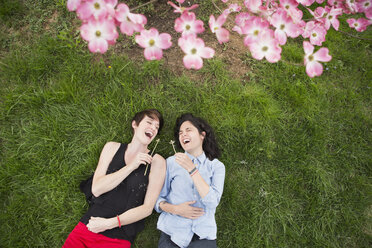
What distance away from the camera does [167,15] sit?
2945 millimetres

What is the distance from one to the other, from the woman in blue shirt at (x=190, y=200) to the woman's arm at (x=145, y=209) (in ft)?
0.46

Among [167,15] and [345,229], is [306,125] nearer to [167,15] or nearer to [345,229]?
[345,229]

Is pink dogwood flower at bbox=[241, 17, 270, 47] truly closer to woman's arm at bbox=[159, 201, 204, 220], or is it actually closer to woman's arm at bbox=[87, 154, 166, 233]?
woman's arm at bbox=[87, 154, 166, 233]

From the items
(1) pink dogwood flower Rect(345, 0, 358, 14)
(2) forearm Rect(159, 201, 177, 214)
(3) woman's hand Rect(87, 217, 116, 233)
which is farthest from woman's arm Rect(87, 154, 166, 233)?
(1) pink dogwood flower Rect(345, 0, 358, 14)

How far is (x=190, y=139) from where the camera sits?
7.25 feet

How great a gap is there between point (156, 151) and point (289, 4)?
1.99 metres

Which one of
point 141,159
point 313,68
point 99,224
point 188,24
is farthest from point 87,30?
point 99,224

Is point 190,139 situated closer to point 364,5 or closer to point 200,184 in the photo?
point 200,184

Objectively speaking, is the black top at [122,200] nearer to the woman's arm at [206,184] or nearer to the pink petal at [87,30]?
the woman's arm at [206,184]

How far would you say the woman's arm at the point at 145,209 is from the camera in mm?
2080

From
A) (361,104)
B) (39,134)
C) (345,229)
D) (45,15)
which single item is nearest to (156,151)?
(39,134)

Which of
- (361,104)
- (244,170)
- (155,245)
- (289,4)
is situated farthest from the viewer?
(361,104)

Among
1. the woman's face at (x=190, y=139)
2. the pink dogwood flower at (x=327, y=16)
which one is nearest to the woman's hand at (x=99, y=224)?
the woman's face at (x=190, y=139)

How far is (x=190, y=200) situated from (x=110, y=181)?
31.0 inches
